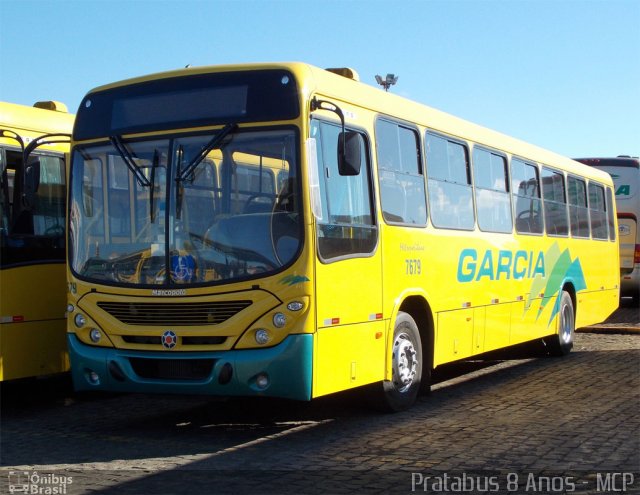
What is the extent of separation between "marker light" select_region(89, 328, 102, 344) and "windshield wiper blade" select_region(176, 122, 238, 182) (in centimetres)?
159

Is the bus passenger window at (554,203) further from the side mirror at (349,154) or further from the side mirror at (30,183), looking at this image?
the side mirror at (30,183)

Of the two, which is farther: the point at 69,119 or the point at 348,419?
the point at 69,119

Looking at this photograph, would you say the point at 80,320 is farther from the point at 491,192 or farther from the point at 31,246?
the point at 491,192

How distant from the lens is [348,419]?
33.1ft

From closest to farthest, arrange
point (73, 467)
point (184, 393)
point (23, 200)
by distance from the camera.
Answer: point (73, 467) < point (184, 393) < point (23, 200)

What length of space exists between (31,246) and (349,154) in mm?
3682

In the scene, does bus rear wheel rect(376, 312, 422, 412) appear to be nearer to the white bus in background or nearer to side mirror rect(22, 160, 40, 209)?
side mirror rect(22, 160, 40, 209)

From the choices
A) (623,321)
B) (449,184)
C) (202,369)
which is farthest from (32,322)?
(623,321)

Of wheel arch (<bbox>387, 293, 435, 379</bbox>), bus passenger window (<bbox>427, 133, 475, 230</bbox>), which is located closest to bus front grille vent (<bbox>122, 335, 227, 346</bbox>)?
wheel arch (<bbox>387, 293, 435, 379</bbox>)

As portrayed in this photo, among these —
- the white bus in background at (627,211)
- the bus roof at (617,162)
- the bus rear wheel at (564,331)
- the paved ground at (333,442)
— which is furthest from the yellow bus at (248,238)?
the bus roof at (617,162)

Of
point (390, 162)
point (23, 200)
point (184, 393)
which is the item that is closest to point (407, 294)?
point (390, 162)

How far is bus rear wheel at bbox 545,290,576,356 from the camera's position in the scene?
1596 centimetres

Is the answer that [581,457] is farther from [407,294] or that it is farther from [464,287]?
[464,287]

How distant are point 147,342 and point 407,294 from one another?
279cm
